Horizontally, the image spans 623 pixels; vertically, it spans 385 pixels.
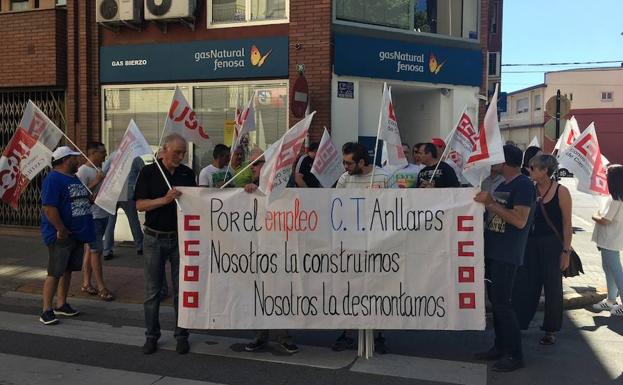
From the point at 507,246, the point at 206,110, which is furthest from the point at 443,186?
the point at 206,110

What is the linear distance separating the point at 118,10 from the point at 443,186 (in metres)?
7.56

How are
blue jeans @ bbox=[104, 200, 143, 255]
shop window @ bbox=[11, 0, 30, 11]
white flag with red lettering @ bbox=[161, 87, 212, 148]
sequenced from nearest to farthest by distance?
white flag with red lettering @ bbox=[161, 87, 212, 148], blue jeans @ bbox=[104, 200, 143, 255], shop window @ bbox=[11, 0, 30, 11]

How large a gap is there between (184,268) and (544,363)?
10.6 feet

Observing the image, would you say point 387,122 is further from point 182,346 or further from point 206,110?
point 206,110

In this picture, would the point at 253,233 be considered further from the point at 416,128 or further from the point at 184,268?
the point at 416,128

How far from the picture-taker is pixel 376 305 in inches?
191

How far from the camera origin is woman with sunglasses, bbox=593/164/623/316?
21.2 feet

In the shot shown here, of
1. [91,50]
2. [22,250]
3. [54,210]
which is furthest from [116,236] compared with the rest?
Result: [54,210]

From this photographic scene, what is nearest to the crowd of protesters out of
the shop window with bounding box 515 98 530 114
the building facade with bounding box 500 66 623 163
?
the building facade with bounding box 500 66 623 163

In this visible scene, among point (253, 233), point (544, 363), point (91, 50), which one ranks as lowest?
point (544, 363)

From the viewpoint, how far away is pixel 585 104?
2014 inches

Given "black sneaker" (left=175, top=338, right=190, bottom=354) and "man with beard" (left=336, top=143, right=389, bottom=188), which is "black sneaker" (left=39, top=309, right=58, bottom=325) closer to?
"black sneaker" (left=175, top=338, right=190, bottom=354)

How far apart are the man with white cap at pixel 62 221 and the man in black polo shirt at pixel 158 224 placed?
4.07 ft

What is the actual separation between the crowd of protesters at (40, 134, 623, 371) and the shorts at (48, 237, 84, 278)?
0.03ft
